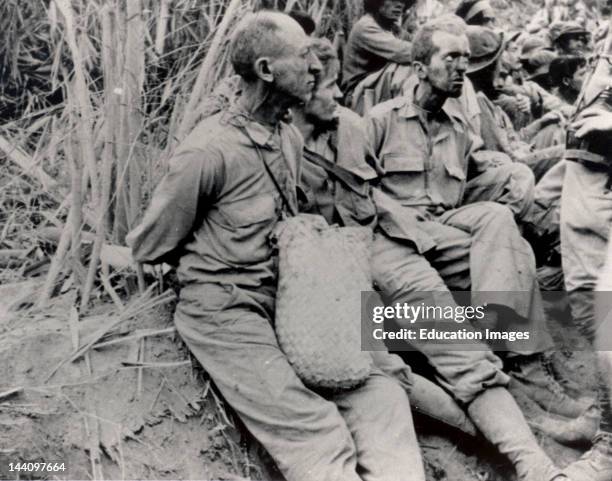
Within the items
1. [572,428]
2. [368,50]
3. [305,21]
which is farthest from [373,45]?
[572,428]

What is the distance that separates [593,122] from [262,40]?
1384 millimetres

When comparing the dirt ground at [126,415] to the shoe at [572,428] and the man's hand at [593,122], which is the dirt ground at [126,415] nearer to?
the shoe at [572,428]

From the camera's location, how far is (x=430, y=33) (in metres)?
3.57

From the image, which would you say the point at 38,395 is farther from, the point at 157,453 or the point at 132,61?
the point at 132,61

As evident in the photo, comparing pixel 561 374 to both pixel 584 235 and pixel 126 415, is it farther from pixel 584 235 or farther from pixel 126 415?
pixel 126 415

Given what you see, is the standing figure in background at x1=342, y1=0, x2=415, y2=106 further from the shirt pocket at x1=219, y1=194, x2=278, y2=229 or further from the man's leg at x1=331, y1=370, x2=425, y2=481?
the man's leg at x1=331, y1=370, x2=425, y2=481

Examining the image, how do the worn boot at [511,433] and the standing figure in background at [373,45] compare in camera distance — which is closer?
the worn boot at [511,433]

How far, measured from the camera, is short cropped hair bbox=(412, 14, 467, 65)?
3.54m

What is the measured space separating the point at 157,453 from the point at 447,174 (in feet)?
5.60

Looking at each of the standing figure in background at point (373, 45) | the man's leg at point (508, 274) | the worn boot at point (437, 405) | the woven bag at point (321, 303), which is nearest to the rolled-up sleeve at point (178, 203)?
the woven bag at point (321, 303)

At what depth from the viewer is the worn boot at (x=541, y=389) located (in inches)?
126

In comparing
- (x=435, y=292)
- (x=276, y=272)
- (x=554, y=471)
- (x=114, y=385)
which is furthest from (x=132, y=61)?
(x=554, y=471)

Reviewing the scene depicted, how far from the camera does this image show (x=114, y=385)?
2.82 metres

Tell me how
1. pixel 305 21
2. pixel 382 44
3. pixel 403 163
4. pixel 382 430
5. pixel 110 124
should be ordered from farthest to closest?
pixel 382 44
pixel 305 21
pixel 403 163
pixel 110 124
pixel 382 430
